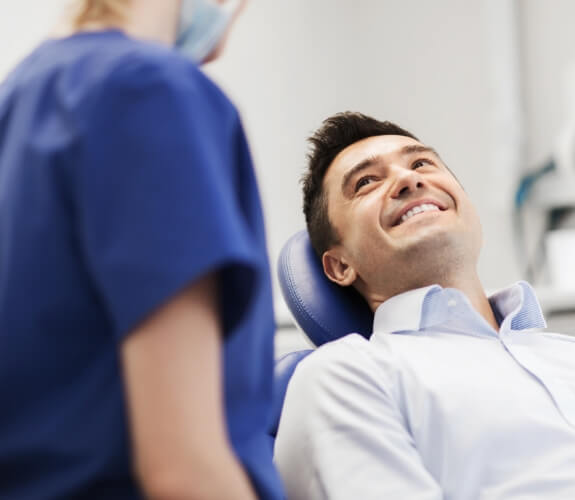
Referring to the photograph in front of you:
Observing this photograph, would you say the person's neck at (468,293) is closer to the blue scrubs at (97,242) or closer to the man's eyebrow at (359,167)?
the man's eyebrow at (359,167)

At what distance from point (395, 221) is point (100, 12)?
3.00 feet

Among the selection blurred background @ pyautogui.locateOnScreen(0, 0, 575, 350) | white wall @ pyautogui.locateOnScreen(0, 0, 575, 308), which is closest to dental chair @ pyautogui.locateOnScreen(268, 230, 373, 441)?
blurred background @ pyautogui.locateOnScreen(0, 0, 575, 350)

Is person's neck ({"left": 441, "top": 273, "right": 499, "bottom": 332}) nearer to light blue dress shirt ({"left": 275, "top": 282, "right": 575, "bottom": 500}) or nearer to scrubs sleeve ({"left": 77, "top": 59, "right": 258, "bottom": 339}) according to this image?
light blue dress shirt ({"left": 275, "top": 282, "right": 575, "bottom": 500})

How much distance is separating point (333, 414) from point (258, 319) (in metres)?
0.57

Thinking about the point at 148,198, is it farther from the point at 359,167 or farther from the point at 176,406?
the point at 359,167

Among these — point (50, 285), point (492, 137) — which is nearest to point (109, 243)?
point (50, 285)

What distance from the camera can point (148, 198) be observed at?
24.1 inches

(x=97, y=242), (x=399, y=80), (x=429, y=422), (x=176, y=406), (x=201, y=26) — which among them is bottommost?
(x=429, y=422)

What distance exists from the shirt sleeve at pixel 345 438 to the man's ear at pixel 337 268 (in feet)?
0.85

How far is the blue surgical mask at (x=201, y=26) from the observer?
767mm

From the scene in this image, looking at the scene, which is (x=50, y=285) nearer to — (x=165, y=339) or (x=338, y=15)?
(x=165, y=339)

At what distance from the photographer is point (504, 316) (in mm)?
1658

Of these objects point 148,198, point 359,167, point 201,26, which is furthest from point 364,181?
point 148,198

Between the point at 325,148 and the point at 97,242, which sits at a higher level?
the point at 97,242
